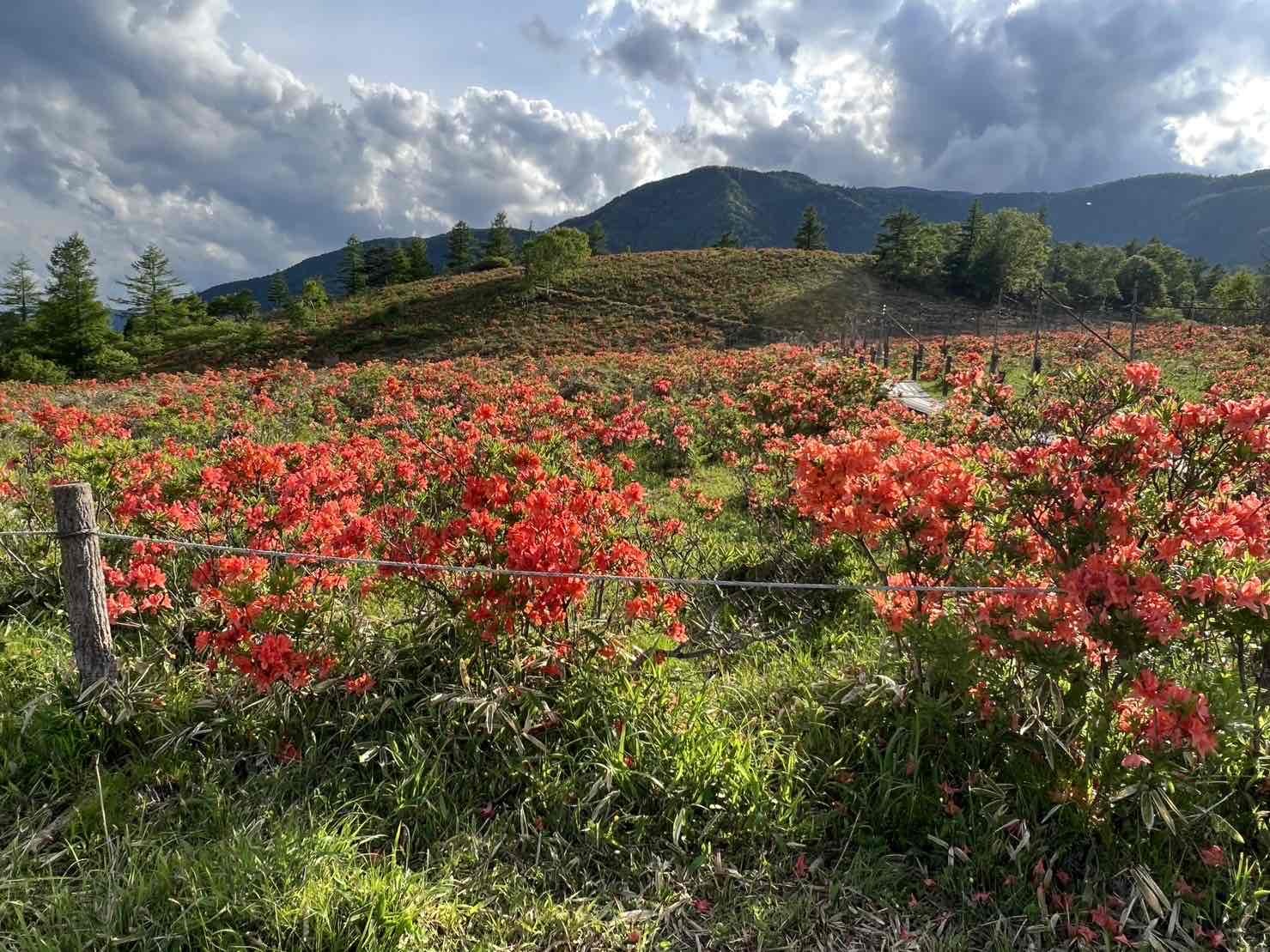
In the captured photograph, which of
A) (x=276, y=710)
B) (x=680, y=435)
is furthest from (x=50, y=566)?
(x=680, y=435)

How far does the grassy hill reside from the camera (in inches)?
1310

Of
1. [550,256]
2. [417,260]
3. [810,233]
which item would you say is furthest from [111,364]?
[810,233]

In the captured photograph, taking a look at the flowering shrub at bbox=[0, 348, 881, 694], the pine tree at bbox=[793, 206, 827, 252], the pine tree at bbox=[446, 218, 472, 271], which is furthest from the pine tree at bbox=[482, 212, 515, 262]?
the flowering shrub at bbox=[0, 348, 881, 694]

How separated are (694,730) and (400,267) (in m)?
59.7

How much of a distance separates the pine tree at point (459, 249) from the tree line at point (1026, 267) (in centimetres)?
3537

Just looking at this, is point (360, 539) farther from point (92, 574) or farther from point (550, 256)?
point (550, 256)

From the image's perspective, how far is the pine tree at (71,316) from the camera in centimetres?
3244

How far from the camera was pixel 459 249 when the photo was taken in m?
59.0

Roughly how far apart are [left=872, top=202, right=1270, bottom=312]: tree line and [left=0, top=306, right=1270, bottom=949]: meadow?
158 ft

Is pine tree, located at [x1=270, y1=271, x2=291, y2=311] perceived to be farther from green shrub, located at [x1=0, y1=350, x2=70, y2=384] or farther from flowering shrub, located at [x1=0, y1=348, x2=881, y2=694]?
flowering shrub, located at [x1=0, y1=348, x2=881, y2=694]

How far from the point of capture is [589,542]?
2.94 m

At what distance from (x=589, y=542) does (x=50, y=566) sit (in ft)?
11.8

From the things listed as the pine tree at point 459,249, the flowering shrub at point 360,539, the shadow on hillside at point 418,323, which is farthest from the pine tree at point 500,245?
the flowering shrub at point 360,539

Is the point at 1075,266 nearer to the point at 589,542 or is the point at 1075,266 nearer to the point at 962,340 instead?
the point at 962,340
